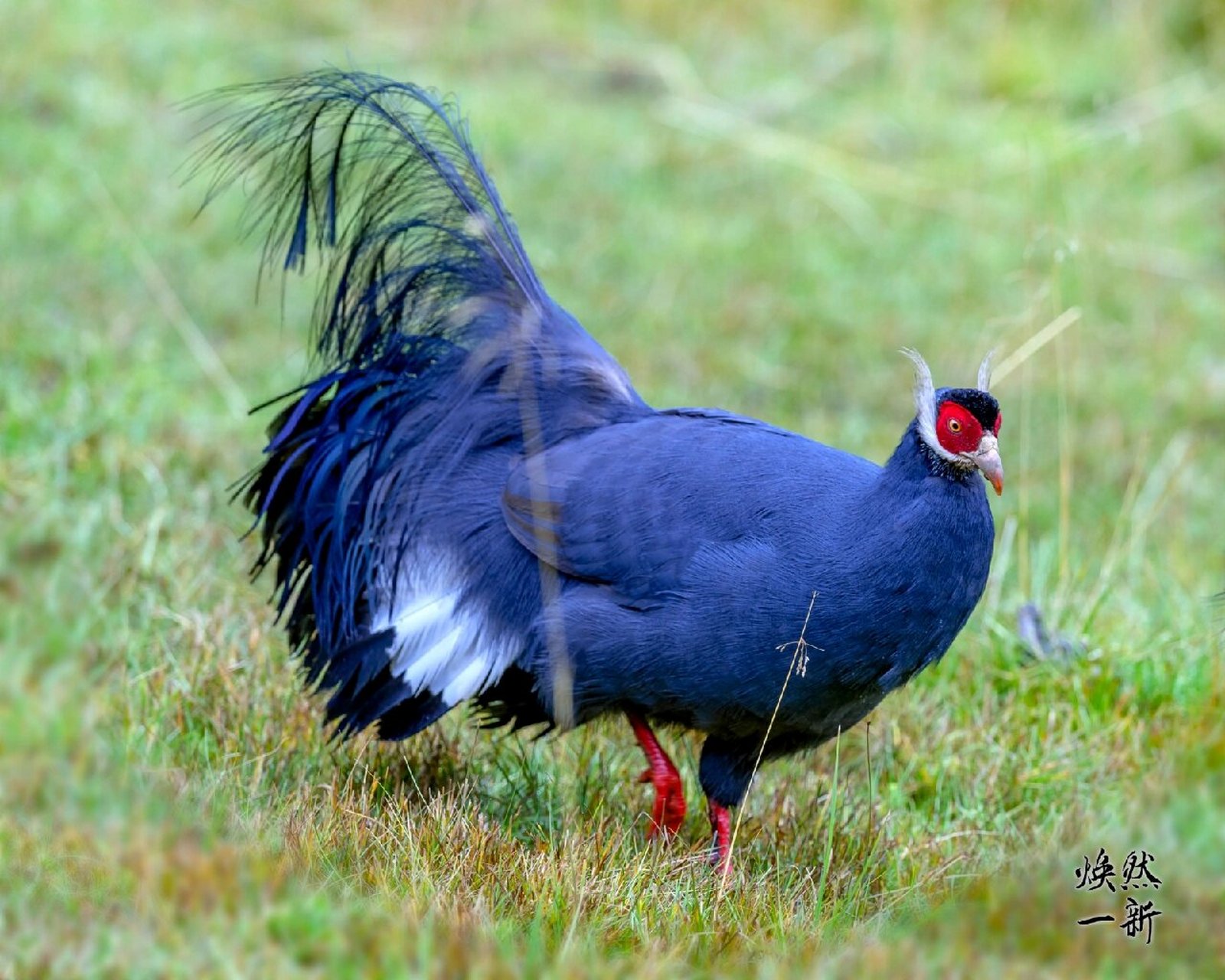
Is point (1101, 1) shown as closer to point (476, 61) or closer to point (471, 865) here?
point (476, 61)

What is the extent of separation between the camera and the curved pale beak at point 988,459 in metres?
3.47

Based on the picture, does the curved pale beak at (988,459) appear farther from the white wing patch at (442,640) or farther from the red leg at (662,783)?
the white wing patch at (442,640)

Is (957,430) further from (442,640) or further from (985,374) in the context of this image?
(442,640)

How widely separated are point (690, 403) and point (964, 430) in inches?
139

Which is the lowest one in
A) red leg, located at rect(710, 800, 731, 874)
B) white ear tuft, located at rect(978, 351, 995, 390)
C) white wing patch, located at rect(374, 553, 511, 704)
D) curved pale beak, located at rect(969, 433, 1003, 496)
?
red leg, located at rect(710, 800, 731, 874)

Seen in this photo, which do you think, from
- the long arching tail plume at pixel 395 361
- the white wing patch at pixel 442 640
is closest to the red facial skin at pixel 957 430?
the long arching tail plume at pixel 395 361

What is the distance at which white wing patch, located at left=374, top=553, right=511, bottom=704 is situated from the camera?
390 centimetres

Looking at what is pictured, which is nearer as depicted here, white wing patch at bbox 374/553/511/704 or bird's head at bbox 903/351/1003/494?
bird's head at bbox 903/351/1003/494

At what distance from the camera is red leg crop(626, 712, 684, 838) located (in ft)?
13.0

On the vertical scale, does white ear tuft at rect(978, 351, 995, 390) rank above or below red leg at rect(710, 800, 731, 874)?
above

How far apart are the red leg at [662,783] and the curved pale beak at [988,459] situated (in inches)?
43.0

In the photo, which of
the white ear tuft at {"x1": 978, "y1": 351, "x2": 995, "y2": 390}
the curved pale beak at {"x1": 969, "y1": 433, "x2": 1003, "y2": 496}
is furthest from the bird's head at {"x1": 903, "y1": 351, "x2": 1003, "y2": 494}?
the white ear tuft at {"x1": 978, "y1": 351, "x2": 995, "y2": 390}

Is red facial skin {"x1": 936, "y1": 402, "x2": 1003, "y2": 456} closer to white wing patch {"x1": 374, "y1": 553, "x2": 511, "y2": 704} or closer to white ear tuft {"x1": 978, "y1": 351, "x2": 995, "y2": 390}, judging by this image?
white ear tuft {"x1": 978, "y1": 351, "x2": 995, "y2": 390}

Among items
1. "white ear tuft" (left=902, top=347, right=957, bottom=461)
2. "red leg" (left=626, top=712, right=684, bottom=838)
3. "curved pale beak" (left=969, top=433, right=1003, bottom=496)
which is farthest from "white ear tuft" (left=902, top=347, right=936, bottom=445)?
"red leg" (left=626, top=712, right=684, bottom=838)
